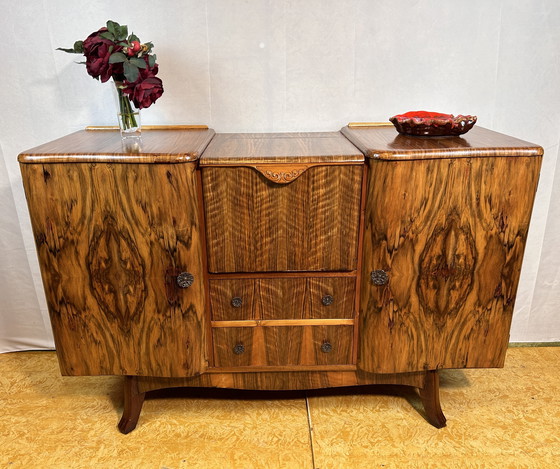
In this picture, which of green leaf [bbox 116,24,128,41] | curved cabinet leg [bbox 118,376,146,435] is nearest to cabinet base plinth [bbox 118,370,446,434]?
curved cabinet leg [bbox 118,376,146,435]

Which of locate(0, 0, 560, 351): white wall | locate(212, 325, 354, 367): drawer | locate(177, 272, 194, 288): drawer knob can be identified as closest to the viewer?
locate(177, 272, 194, 288): drawer knob

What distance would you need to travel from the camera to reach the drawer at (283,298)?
1275 mm

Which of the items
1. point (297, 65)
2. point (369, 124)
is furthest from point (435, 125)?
point (297, 65)

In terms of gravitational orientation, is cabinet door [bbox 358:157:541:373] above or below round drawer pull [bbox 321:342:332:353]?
above

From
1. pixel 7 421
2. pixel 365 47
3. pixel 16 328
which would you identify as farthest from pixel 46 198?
pixel 365 47

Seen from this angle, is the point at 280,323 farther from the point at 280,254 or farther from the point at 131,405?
the point at 131,405

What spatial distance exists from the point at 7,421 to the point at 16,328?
1.54ft

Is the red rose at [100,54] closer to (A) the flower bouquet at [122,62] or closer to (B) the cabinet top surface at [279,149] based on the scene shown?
(A) the flower bouquet at [122,62]

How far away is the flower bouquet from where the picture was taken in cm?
126

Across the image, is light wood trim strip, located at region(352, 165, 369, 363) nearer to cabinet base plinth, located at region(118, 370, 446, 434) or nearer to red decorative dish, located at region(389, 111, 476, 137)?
cabinet base plinth, located at region(118, 370, 446, 434)

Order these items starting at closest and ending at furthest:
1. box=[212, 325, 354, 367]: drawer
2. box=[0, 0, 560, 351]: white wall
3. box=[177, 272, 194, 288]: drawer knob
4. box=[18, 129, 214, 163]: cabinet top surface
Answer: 1. box=[18, 129, 214, 163]: cabinet top surface
2. box=[177, 272, 194, 288]: drawer knob
3. box=[212, 325, 354, 367]: drawer
4. box=[0, 0, 560, 351]: white wall

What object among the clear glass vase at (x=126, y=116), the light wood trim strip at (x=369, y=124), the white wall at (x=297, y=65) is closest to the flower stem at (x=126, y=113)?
the clear glass vase at (x=126, y=116)

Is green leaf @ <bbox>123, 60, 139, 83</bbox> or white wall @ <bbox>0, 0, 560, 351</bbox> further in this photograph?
white wall @ <bbox>0, 0, 560, 351</bbox>

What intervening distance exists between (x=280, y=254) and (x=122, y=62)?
0.71 metres
